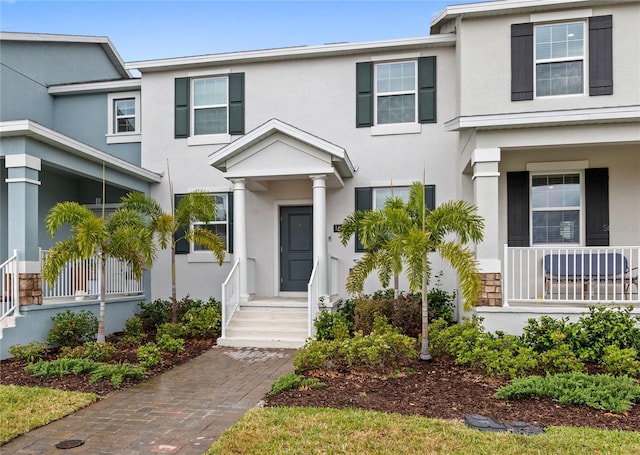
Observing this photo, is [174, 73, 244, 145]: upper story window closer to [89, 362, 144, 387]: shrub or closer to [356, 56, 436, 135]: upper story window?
[356, 56, 436, 135]: upper story window

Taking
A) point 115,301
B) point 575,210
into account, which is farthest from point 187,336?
point 575,210

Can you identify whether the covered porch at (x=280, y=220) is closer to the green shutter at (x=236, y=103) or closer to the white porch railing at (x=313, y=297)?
the white porch railing at (x=313, y=297)

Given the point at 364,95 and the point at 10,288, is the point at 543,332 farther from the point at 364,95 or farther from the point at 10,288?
the point at 10,288

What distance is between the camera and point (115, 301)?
9586 mm

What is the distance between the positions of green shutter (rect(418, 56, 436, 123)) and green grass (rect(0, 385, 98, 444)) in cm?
812

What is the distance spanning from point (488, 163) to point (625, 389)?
4.03 meters

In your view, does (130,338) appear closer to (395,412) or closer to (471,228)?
(395,412)

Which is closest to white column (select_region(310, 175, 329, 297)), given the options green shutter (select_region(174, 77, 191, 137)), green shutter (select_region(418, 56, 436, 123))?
green shutter (select_region(418, 56, 436, 123))

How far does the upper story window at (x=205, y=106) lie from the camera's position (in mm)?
10898

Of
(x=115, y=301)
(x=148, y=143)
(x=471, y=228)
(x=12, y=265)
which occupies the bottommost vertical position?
(x=115, y=301)

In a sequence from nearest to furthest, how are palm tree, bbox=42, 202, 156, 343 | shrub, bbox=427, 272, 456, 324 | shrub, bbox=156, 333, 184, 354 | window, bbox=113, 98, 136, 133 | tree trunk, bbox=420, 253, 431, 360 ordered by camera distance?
1. tree trunk, bbox=420, 253, 431, 360
2. palm tree, bbox=42, 202, 156, 343
3. shrub, bbox=156, 333, 184, 354
4. shrub, bbox=427, 272, 456, 324
5. window, bbox=113, 98, 136, 133

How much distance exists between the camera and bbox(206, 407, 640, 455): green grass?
3848 millimetres

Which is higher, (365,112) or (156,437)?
(365,112)

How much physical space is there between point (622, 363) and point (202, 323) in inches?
272
